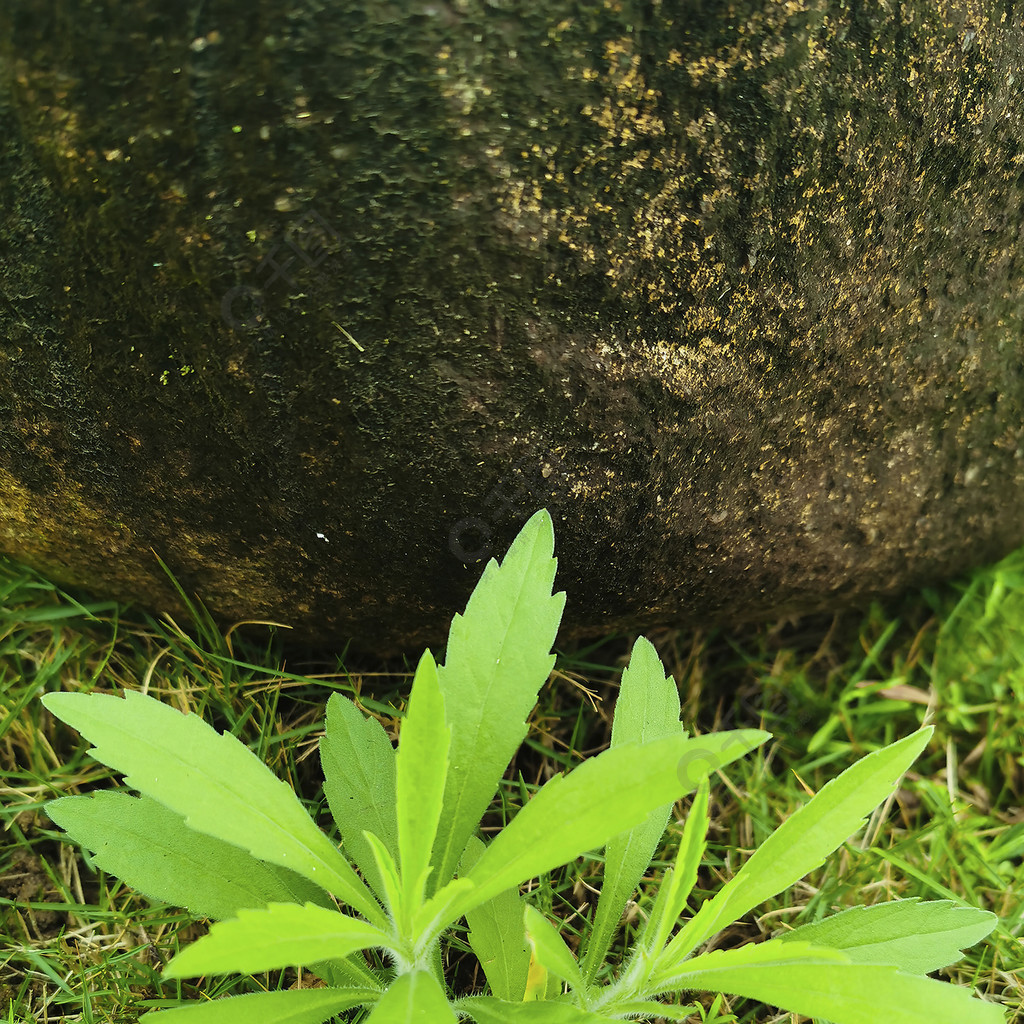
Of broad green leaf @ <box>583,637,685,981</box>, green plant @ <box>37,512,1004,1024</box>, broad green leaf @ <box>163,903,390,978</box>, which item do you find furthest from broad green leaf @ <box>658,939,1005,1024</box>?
broad green leaf @ <box>163,903,390,978</box>

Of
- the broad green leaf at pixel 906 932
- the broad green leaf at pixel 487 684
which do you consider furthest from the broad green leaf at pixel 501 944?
the broad green leaf at pixel 906 932

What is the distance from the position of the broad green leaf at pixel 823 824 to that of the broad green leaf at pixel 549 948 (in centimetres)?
23

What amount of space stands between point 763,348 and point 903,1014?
38.0 inches

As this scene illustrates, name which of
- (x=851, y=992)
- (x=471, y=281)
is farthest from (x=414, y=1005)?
(x=471, y=281)

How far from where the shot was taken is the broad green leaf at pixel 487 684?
1.26m

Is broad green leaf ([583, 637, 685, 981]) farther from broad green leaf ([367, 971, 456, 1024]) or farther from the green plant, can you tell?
broad green leaf ([367, 971, 456, 1024])

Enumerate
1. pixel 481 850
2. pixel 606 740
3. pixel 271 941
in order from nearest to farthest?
pixel 271 941 < pixel 481 850 < pixel 606 740

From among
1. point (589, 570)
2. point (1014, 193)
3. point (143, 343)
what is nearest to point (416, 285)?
point (143, 343)

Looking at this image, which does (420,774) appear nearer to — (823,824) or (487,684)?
(487,684)

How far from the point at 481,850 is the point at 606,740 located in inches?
19.5

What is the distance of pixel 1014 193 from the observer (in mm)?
1553

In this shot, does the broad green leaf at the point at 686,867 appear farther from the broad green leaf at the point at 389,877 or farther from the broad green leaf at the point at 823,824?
the broad green leaf at the point at 389,877

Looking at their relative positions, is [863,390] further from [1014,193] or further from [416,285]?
[416,285]

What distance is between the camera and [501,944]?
4.38 ft
